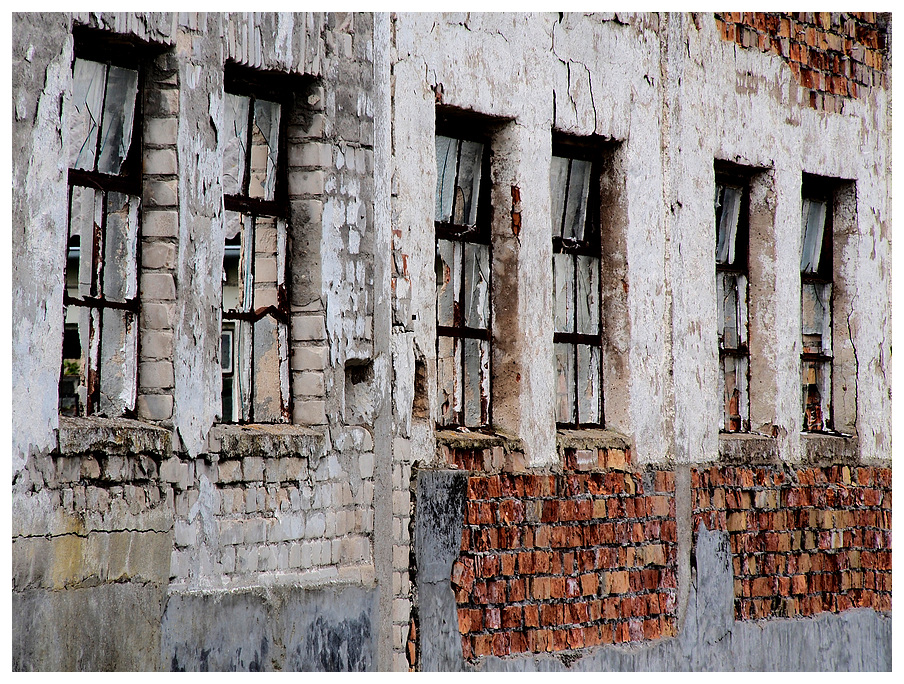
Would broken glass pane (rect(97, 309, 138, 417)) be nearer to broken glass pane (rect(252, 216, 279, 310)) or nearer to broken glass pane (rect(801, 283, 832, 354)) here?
broken glass pane (rect(252, 216, 279, 310))

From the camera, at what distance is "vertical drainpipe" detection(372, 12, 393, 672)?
6211mm

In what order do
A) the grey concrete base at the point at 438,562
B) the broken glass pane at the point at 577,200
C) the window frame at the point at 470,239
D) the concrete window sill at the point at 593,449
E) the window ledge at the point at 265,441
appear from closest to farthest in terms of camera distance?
the window ledge at the point at 265,441 < the grey concrete base at the point at 438,562 < the window frame at the point at 470,239 < the concrete window sill at the point at 593,449 < the broken glass pane at the point at 577,200

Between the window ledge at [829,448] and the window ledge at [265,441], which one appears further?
the window ledge at [829,448]

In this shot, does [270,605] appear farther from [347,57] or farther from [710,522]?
[710,522]

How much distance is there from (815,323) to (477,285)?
3.14 meters

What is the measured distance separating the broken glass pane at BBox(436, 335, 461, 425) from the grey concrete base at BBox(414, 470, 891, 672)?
375 mm

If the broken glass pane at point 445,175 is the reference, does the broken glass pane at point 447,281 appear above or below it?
below

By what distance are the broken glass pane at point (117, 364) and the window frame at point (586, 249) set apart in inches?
103

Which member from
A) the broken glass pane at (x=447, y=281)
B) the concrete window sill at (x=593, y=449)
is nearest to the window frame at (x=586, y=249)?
the concrete window sill at (x=593, y=449)

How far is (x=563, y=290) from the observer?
24.4ft

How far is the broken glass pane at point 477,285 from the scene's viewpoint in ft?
22.7

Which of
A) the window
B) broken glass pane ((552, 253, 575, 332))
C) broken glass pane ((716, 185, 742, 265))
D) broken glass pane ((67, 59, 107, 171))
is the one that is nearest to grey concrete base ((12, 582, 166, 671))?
the window

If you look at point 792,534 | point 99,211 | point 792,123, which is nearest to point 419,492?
point 99,211

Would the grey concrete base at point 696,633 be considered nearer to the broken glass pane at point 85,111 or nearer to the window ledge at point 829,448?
the window ledge at point 829,448
